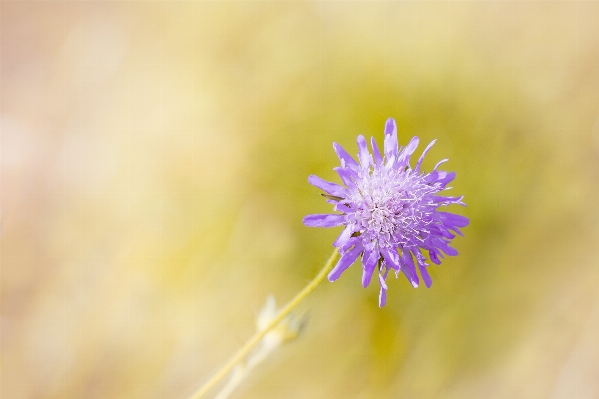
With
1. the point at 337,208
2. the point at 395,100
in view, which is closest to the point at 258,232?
the point at 395,100

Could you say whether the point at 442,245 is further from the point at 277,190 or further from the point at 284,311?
the point at 277,190

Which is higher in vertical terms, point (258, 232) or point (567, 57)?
point (258, 232)

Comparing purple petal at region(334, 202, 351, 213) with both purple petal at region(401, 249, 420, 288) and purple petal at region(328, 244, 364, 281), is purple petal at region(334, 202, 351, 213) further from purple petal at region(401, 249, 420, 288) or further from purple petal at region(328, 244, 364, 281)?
purple petal at region(401, 249, 420, 288)

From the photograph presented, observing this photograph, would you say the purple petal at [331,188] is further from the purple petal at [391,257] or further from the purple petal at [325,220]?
the purple petal at [391,257]

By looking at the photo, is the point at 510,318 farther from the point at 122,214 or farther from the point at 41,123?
the point at 41,123

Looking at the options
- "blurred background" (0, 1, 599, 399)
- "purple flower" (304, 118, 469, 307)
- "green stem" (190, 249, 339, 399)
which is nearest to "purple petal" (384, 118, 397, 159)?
"purple flower" (304, 118, 469, 307)

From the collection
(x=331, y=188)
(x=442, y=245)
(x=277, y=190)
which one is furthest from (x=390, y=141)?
(x=277, y=190)

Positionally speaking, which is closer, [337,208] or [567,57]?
[337,208]
